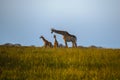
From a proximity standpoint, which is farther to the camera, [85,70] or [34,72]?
[85,70]

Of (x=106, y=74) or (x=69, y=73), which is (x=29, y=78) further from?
(x=106, y=74)

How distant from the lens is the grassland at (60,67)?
600 inches

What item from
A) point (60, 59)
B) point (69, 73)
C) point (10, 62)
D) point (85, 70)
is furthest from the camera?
point (60, 59)

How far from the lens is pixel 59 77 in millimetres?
14867

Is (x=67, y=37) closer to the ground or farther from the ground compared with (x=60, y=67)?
farther from the ground

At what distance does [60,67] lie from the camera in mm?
17688

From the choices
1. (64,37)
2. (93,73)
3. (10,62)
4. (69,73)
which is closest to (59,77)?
(69,73)

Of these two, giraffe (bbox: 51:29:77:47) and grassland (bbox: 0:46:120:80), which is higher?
giraffe (bbox: 51:29:77:47)

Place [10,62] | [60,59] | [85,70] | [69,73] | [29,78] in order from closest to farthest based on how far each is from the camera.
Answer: [29,78]
[69,73]
[85,70]
[10,62]
[60,59]

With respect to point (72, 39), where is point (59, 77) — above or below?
below

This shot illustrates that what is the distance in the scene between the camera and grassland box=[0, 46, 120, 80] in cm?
1523

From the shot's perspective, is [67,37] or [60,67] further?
[67,37]

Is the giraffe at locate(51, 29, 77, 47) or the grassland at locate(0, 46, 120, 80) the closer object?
the grassland at locate(0, 46, 120, 80)

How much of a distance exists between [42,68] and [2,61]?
2.82 metres
